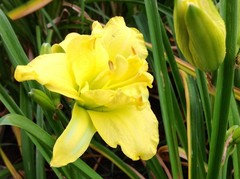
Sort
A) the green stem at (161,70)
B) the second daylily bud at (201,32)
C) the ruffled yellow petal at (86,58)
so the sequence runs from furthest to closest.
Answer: the green stem at (161,70), the ruffled yellow petal at (86,58), the second daylily bud at (201,32)

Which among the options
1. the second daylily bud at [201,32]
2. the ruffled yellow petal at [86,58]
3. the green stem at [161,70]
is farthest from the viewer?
the green stem at [161,70]

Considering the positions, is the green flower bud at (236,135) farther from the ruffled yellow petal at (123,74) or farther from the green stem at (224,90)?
the ruffled yellow petal at (123,74)

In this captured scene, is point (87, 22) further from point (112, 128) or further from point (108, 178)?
point (112, 128)

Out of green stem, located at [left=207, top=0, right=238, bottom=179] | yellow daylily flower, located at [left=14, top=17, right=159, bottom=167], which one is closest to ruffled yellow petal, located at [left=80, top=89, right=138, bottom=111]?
yellow daylily flower, located at [left=14, top=17, right=159, bottom=167]

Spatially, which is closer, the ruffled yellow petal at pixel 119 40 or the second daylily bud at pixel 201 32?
the second daylily bud at pixel 201 32

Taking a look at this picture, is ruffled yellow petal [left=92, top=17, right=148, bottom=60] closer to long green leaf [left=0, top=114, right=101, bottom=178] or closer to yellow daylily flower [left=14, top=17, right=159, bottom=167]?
yellow daylily flower [left=14, top=17, right=159, bottom=167]

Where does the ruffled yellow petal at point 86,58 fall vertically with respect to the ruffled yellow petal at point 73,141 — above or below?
above

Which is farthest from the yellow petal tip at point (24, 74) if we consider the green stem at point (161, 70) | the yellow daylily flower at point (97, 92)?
the green stem at point (161, 70)

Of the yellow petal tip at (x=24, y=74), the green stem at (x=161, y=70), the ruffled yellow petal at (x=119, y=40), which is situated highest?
the yellow petal tip at (x=24, y=74)
